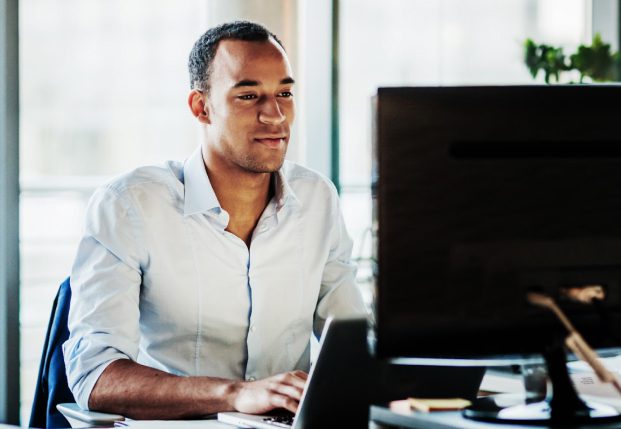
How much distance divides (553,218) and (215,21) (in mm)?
2575

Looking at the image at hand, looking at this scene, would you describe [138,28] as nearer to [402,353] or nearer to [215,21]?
[215,21]

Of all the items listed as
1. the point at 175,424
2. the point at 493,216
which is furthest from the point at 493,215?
the point at 175,424

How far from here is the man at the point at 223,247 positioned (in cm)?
188

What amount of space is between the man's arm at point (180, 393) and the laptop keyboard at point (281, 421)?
0.06 feet

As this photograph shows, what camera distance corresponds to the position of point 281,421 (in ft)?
4.56

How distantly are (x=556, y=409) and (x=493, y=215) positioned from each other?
→ 305mm

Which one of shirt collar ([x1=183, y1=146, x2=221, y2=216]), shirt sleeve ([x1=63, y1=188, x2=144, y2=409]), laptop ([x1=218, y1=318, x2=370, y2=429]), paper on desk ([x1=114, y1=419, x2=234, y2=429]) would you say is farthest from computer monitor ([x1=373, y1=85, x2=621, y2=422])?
shirt collar ([x1=183, y1=146, x2=221, y2=216])

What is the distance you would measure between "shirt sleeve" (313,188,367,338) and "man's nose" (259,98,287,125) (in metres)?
0.30

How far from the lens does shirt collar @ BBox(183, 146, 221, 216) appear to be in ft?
6.53

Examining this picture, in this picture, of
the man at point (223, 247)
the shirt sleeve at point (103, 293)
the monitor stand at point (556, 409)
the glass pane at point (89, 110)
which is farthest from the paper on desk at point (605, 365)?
the glass pane at point (89, 110)

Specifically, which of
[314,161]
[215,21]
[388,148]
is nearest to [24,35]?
[215,21]

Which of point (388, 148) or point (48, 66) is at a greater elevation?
point (48, 66)

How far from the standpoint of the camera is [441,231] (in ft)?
3.68

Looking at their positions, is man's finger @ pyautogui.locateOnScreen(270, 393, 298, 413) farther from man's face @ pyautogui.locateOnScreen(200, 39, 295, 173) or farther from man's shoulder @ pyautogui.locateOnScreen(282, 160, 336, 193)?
man's shoulder @ pyautogui.locateOnScreen(282, 160, 336, 193)
